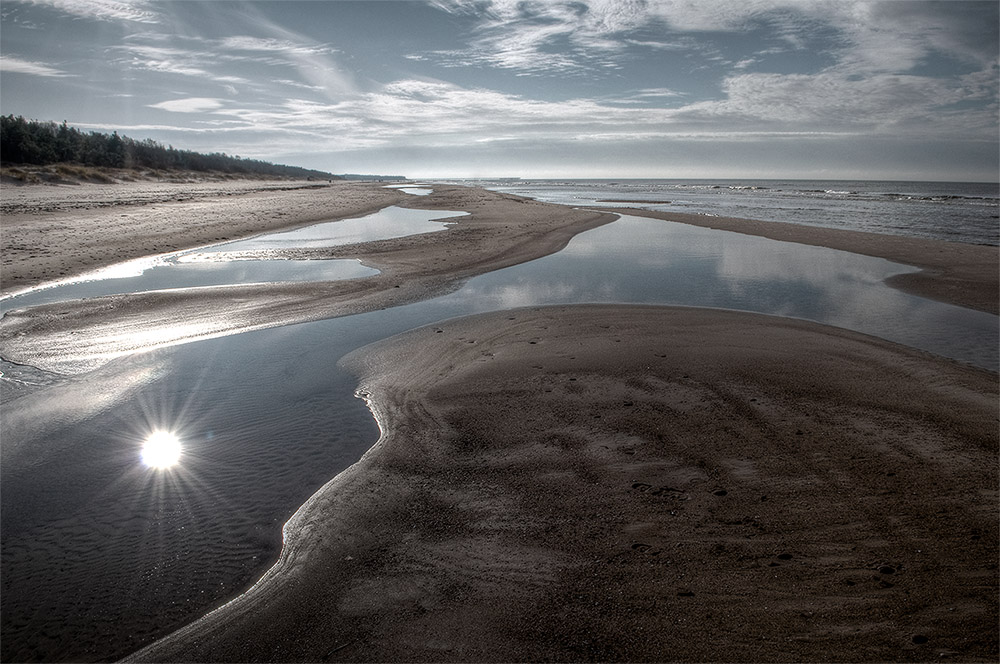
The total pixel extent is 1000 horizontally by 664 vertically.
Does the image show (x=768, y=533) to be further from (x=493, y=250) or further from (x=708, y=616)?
(x=493, y=250)

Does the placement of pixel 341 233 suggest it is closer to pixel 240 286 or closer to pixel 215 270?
pixel 215 270

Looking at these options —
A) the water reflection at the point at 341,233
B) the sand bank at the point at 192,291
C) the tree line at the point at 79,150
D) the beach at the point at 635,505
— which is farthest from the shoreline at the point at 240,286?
the tree line at the point at 79,150

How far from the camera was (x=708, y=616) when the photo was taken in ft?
10.6

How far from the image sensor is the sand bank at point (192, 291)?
907 cm

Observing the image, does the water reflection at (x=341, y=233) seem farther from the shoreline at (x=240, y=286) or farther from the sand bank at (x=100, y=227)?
the sand bank at (x=100, y=227)

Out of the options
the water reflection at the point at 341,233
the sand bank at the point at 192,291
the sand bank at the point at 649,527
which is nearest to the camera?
the sand bank at the point at 649,527

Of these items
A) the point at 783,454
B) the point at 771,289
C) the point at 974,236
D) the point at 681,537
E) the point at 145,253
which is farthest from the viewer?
the point at 974,236

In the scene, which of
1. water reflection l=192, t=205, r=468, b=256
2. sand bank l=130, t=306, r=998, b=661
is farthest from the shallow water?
sand bank l=130, t=306, r=998, b=661

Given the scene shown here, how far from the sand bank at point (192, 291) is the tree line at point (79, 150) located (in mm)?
37051

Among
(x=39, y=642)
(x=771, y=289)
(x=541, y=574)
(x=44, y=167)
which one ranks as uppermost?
(x=44, y=167)

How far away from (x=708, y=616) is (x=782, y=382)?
4477 mm

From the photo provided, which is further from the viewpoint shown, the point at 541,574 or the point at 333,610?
the point at 541,574

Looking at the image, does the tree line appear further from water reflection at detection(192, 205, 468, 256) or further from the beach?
the beach

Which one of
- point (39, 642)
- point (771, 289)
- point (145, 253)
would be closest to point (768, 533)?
point (39, 642)
